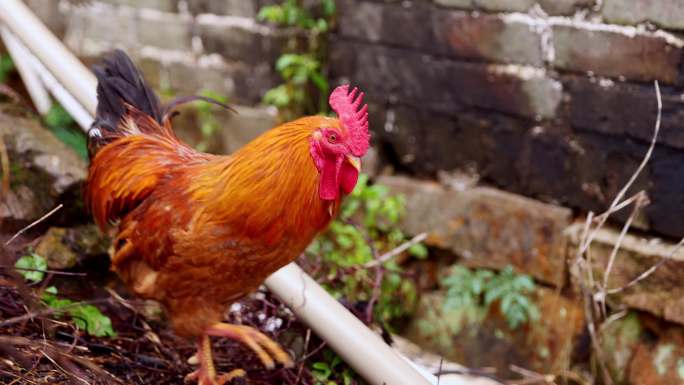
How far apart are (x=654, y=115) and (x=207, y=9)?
2255mm

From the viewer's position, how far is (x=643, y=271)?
10.3 feet

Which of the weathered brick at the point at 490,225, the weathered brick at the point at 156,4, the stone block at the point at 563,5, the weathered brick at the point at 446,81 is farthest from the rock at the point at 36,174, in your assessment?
the stone block at the point at 563,5

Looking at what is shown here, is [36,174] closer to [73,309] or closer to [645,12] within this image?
[73,309]

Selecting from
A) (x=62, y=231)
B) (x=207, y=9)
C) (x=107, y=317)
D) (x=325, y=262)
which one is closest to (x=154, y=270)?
(x=107, y=317)

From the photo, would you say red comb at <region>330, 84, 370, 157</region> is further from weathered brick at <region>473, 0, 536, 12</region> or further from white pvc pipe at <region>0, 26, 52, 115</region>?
white pvc pipe at <region>0, 26, 52, 115</region>

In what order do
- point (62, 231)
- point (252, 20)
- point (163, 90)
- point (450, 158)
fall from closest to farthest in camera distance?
point (62, 231)
point (450, 158)
point (252, 20)
point (163, 90)

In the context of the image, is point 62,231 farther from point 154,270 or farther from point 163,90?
point 163,90

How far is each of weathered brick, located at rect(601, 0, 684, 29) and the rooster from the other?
4.19 feet

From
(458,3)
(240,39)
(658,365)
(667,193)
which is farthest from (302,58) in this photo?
(658,365)

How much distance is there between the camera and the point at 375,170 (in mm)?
3959

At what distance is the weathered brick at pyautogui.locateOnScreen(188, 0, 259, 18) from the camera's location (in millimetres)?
3970

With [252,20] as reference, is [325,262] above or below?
below

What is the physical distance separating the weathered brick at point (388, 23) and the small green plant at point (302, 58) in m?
0.12

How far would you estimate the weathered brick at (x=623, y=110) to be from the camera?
294cm
